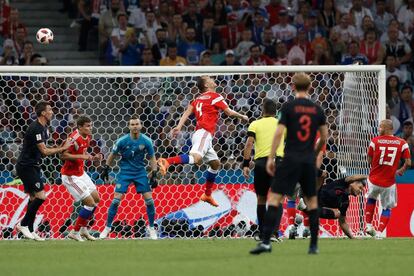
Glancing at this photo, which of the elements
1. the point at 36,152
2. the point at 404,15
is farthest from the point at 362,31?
the point at 36,152

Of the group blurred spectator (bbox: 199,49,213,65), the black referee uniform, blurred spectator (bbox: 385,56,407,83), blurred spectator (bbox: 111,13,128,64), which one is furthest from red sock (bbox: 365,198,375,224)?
blurred spectator (bbox: 111,13,128,64)

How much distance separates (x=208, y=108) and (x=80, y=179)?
242 cm

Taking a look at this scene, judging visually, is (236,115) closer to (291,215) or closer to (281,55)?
(291,215)

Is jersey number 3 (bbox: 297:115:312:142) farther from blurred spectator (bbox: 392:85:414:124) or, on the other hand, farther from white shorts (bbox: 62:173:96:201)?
blurred spectator (bbox: 392:85:414:124)

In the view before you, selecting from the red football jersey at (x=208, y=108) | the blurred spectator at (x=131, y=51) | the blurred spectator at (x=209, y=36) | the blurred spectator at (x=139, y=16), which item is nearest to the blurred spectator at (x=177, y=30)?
the blurred spectator at (x=209, y=36)

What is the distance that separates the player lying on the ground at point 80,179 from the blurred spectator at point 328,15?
9.44 m

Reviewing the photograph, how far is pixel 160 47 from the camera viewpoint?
2495 centimetres

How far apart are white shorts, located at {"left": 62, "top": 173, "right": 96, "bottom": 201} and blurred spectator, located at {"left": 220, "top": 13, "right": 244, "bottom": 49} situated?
7746mm

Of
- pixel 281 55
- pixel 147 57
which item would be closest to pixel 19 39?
pixel 147 57

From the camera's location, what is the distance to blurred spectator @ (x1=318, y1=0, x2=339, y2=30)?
2684 cm

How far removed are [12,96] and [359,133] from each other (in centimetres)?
619

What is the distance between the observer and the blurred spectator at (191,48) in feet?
82.0

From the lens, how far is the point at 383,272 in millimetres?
11859

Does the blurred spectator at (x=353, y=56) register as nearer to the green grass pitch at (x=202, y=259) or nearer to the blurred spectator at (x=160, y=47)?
the blurred spectator at (x=160, y=47)
